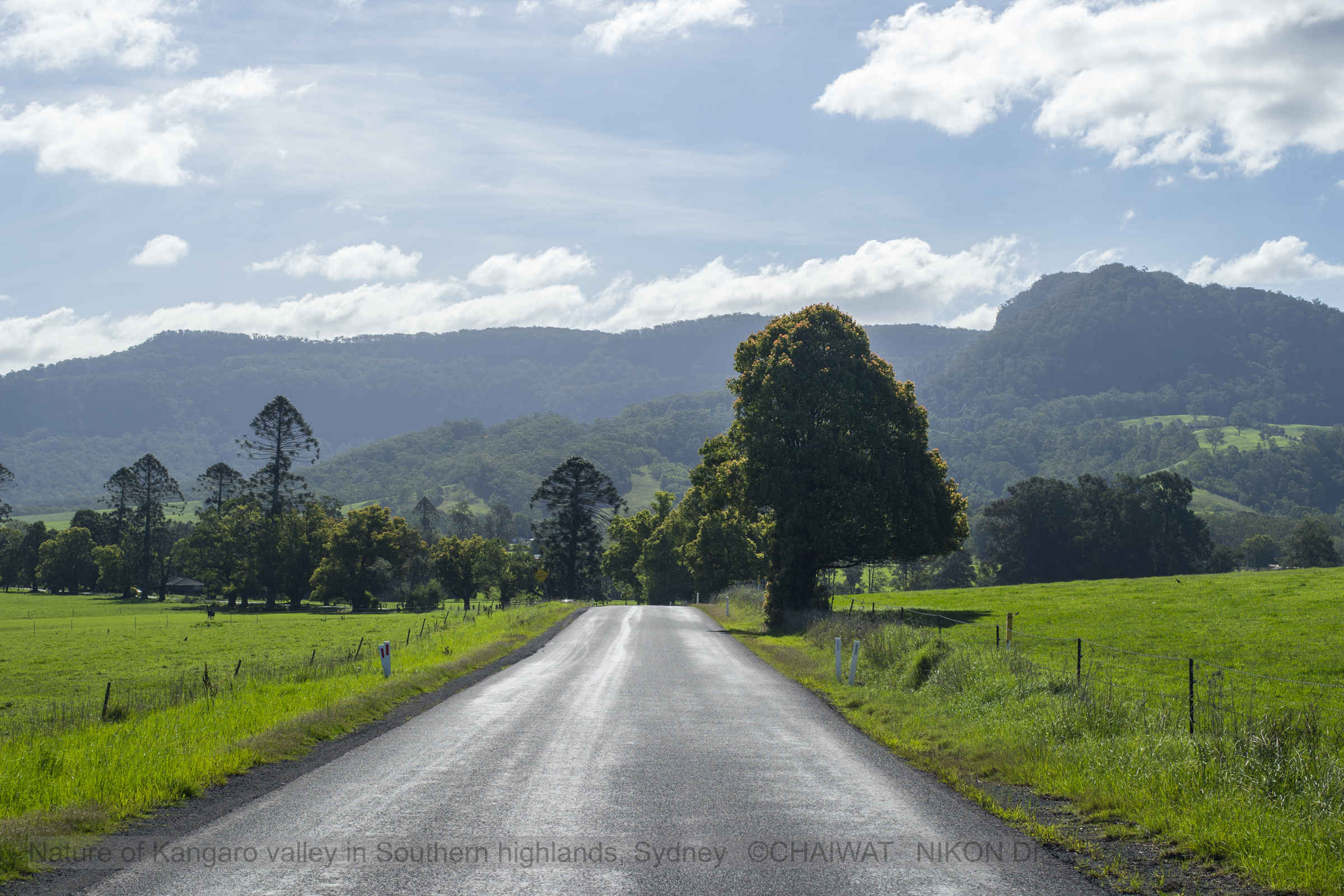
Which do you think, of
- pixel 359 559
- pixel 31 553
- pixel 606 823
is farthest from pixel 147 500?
pixel 606 823

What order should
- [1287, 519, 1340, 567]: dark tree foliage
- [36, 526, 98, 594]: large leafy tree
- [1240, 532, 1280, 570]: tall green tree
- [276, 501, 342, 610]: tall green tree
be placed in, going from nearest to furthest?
[1287, 519, 1340, 567]: dark tree foliage, [276, 501, 342, 610]: tall green tree, [36, 526, 98, 594]: large leafy tree, [1240, 532, 1280, 570]: tall green tree

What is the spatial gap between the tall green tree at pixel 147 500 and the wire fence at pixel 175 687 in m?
85.9

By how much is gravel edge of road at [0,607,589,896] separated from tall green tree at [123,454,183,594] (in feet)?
363

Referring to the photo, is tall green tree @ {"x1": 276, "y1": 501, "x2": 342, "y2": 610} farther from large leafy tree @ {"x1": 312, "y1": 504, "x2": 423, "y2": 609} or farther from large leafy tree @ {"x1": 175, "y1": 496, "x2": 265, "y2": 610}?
large leafy tree @ {"x1": 312, "y1": 504, "x2": 423, "y2": 609}

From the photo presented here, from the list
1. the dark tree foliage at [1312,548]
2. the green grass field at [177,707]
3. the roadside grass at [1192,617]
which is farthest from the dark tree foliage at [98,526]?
the dark tree foliage at [1312,548]

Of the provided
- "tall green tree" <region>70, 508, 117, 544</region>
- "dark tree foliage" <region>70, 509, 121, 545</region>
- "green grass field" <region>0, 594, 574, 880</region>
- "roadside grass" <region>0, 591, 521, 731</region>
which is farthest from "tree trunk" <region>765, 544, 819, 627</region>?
"tall green tree" <region>70, 508, 117, 544</region>

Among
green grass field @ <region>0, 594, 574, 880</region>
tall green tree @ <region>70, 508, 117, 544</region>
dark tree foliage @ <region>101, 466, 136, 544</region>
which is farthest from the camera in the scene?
tall green tree @ <region>70, 508, 117, 544</region>

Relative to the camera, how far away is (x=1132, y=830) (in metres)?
9.45

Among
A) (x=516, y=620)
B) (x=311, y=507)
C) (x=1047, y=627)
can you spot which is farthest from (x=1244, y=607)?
(x=311, y=507)

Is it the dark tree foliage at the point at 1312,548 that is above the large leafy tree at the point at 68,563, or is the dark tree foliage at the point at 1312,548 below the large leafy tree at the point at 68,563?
above

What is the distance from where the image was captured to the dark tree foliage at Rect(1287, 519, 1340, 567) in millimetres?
100250

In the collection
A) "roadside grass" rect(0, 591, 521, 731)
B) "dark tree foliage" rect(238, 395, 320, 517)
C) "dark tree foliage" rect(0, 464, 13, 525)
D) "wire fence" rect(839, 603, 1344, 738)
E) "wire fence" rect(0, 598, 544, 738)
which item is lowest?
"roadside grass" rect(0, 591, 521, 731)

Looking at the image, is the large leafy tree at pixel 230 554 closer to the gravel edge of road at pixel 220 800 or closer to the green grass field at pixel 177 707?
the green grass field at pixel 177 707

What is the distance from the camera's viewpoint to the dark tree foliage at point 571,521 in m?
100
